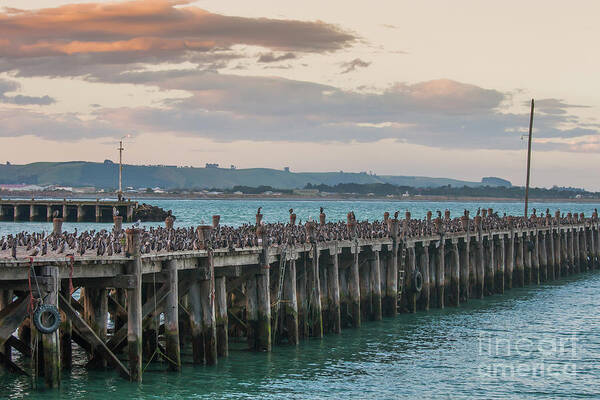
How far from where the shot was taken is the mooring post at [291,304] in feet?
118

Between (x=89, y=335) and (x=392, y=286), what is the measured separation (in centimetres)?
2001

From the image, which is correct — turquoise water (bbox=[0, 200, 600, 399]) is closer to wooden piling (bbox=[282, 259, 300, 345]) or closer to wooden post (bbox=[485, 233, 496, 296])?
wooden piling (bbox=[282, 259, 300, 345])

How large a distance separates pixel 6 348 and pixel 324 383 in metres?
10.7

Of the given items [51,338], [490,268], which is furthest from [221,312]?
[490,268]

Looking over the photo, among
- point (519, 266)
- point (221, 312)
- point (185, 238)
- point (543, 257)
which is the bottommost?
point (519, 266)

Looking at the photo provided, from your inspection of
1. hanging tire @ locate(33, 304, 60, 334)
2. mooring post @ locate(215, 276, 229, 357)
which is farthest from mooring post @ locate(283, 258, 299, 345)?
hanging tire @ locate(33, 304, 60, 334)

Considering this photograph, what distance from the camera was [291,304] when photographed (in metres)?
36.0

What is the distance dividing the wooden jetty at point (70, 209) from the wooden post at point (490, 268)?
81.4 meters

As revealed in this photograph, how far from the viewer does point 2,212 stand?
140 meters

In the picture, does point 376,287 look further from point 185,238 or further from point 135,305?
point 135,305

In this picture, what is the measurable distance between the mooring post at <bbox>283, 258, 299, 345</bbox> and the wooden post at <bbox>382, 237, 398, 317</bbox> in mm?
9522

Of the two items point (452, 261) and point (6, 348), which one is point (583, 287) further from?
point (6, 348)

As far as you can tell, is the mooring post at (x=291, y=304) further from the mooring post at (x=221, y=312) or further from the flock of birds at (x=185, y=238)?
the mooring post at (x=221, y=312)

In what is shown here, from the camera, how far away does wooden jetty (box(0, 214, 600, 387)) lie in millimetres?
27688
